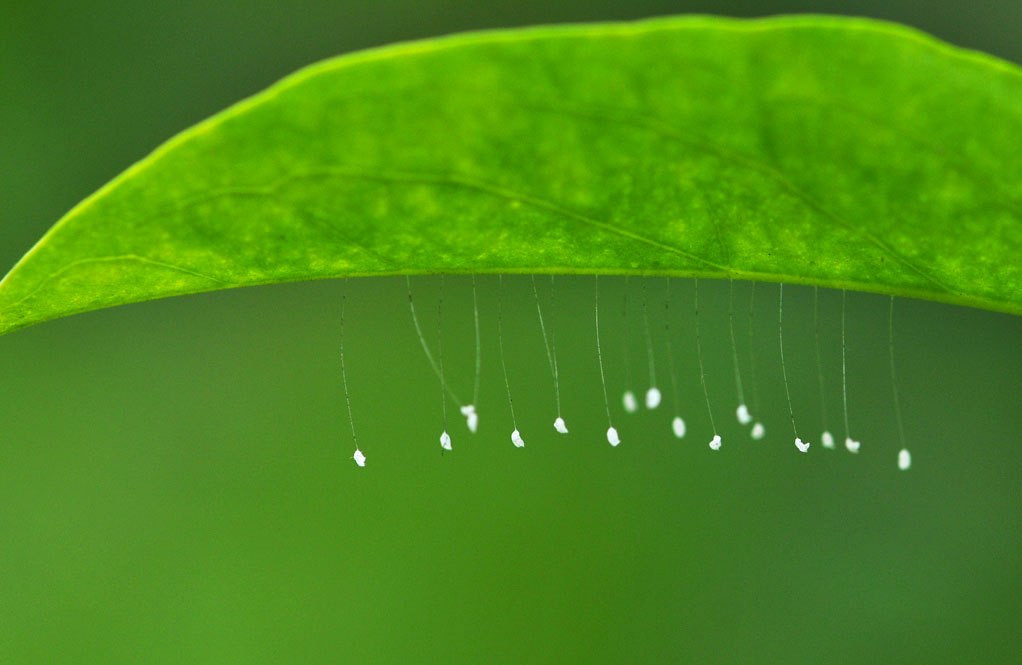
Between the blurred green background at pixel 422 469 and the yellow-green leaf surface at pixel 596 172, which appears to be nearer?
the yellow-green leaf surface at pixel 596 172

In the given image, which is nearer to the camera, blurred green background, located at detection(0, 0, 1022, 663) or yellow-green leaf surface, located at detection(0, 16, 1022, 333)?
yellow-green leaf surface, located at detection(0, 16, 1022, 333)

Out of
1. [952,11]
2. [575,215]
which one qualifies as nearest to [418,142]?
[575,215]

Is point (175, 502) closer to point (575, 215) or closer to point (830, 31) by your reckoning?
point (575, 215)

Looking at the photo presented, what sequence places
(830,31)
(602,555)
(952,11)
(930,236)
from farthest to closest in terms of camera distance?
1. (602,555)
2. (952,11)
3. (930,236)
4. (830,31)
